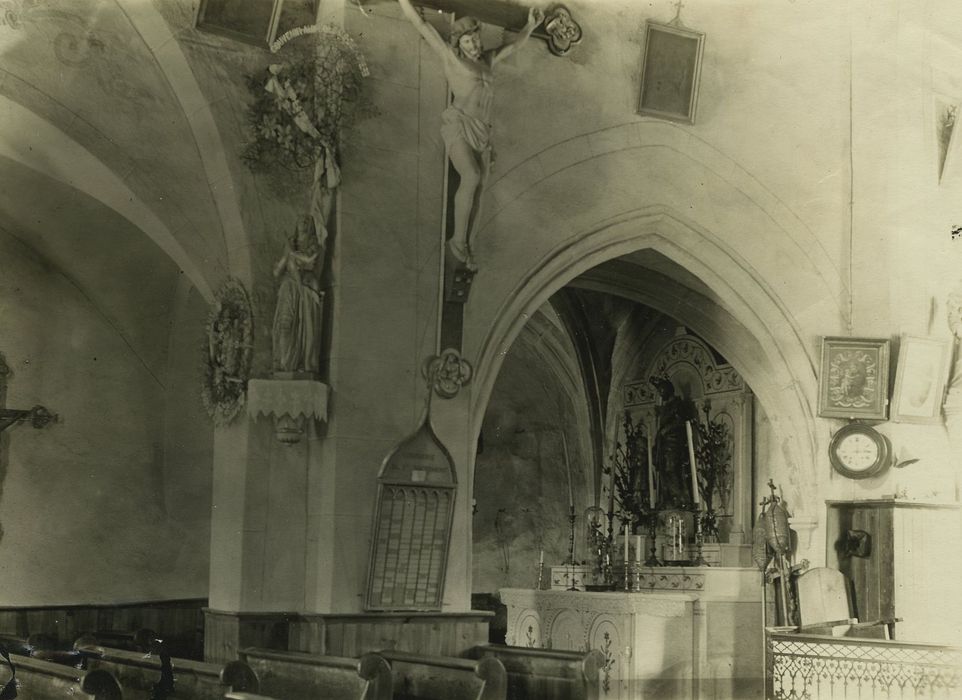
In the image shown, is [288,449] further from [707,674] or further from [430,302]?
[707,674]

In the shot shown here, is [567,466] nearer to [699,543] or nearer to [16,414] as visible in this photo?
[699,543]

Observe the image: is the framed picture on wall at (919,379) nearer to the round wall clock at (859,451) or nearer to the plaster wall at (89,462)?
the round wall clock at (859,451)

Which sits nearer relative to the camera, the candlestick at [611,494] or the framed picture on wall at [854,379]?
the framed picture on wall at [854,379]

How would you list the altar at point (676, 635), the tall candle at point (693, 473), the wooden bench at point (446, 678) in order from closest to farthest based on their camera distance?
the wooden bench at point (446, 678) < the altar at point (676, 635) < the tall candle at point (693, 473)

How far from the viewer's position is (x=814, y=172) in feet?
32.9

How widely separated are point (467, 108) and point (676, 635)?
15.3ft

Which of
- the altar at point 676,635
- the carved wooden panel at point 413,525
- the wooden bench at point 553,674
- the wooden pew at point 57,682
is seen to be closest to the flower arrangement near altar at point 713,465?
the altar at point 676,635

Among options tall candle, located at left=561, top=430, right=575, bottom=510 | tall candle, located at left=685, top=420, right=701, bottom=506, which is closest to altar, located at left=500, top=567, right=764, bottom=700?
tall candle, located at left=685, top=420, right=701, bottom=506

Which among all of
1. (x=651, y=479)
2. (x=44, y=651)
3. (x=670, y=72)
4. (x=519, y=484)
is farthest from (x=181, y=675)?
(x=519, y=484)

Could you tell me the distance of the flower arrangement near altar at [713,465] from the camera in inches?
481

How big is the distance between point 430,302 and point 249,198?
147 centimetres

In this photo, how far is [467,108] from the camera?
847cm

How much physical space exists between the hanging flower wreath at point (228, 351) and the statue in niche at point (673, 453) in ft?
18.2

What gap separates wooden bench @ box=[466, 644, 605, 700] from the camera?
712 centimetres
